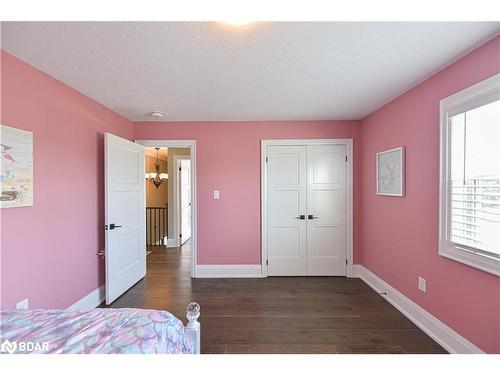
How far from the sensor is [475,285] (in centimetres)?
172

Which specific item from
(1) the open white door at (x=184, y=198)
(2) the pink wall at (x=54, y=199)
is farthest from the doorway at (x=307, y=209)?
(1) the open white door at (x=184, y=198)

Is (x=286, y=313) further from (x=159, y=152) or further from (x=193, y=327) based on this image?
(x=159, y=152)

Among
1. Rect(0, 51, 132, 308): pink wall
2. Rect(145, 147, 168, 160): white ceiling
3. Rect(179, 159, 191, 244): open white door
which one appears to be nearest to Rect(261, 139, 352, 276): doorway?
Rect(0, 51, 132, 308): pink wall

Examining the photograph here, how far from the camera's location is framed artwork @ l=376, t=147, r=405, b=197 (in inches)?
103

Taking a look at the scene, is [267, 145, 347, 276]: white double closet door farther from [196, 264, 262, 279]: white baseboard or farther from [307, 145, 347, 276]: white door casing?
[196, 264, 262, 279]: white baseboard

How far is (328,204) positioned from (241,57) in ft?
8.54

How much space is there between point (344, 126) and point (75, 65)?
3.39 metres

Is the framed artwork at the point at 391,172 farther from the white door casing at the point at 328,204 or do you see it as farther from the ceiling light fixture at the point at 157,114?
the ceiling light fixture at the point at 157,114

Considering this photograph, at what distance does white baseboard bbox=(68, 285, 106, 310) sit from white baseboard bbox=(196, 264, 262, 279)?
1268mm

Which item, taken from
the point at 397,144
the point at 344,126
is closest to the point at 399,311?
the point at 397,144

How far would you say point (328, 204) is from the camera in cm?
369

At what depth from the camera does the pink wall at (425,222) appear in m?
1.67
